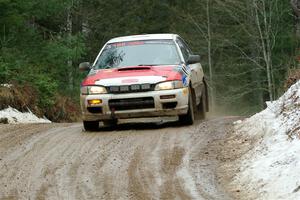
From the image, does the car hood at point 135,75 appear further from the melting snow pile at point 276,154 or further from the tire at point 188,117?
the melting snow pile at point 276,154

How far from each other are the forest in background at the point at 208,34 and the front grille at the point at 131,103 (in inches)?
513

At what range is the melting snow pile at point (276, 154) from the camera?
21.4 ft

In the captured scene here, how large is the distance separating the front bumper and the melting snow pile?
5.87ft

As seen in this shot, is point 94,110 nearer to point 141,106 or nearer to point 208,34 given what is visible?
point 141,106

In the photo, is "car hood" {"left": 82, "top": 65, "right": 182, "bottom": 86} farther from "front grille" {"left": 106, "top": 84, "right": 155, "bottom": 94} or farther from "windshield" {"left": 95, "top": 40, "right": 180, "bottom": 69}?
"windshield" {"left": 95, "top": 40, "right": 180, "bottom": 69}

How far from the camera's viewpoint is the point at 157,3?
41344 mm

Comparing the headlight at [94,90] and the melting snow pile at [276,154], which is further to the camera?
the headlight at [94,90]

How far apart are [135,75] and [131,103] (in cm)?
49

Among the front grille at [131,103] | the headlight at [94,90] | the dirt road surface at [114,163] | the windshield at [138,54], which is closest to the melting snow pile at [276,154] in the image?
the dirt road surface at [114,163]

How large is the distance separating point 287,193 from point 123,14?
1347 inches

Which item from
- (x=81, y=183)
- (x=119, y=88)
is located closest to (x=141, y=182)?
(x=81, y=183)

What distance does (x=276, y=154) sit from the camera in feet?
24.3

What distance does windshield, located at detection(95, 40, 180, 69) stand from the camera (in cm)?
1211

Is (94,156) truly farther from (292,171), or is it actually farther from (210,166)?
(292,171)
